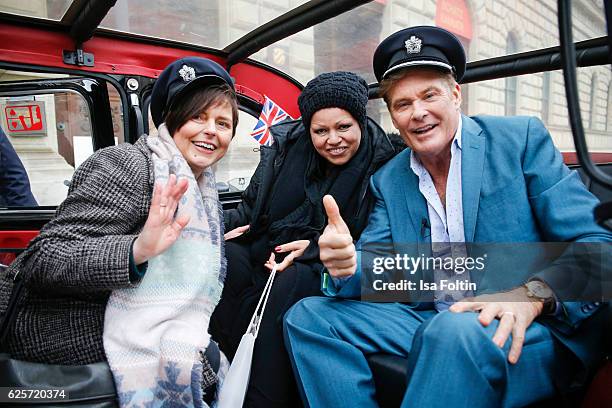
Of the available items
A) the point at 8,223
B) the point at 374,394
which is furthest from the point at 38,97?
the point at 374,394

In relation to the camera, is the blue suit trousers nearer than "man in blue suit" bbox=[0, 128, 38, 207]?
Yes

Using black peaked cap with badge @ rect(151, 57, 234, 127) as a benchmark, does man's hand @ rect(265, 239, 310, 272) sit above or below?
below

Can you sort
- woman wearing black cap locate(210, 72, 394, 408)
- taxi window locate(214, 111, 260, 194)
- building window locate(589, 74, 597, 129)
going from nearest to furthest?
building window locate(589, 74, 597, 129), woman wearing black cap locate(210, 72, 394, 408), taxi window locate(214, 111, 260, 194)

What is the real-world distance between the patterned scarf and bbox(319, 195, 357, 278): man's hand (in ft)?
1.41

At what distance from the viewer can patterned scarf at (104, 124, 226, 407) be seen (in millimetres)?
1421


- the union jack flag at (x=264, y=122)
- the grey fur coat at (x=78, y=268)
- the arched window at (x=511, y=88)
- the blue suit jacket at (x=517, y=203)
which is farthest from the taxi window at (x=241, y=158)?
the grey fur coat at (x=78, y=268)

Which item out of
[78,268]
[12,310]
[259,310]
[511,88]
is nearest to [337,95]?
[259,310]

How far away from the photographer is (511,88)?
3.55 m

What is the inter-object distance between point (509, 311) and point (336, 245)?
0.57 meters

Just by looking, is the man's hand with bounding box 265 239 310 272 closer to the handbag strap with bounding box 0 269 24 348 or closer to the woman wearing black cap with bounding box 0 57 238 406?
the woman wearing black cap with bounding box 0 57 238 406

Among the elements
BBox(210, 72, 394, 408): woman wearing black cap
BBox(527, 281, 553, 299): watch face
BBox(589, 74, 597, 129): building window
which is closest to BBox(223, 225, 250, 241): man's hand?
BBox(210, 72, 394, 408): woman wearing black cap

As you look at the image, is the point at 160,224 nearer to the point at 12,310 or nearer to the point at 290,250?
the point at 12,310

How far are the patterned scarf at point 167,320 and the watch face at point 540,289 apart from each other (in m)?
1.05

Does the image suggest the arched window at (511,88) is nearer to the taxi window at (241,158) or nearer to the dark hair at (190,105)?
the dark hair at (190,105)
